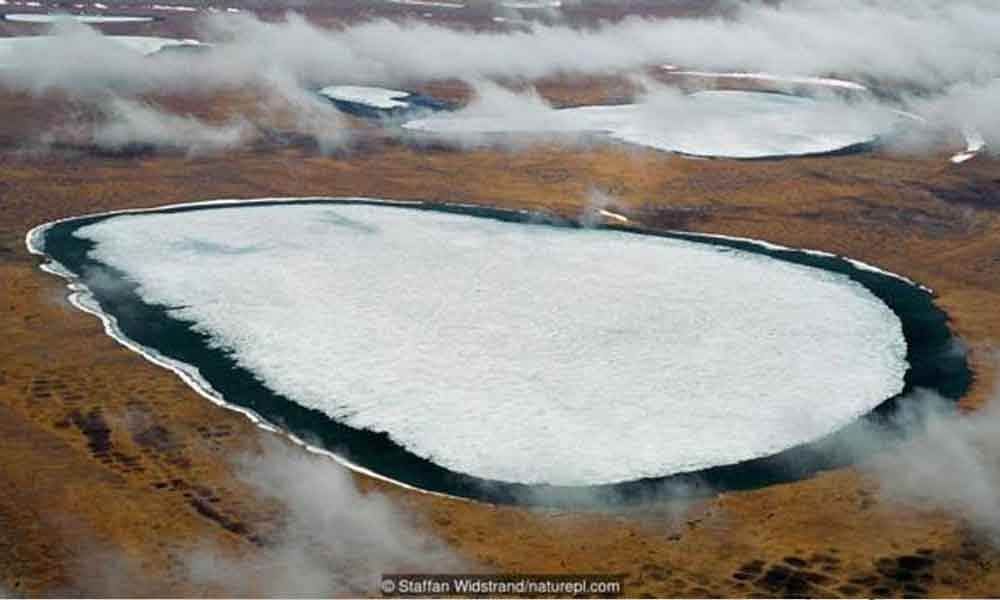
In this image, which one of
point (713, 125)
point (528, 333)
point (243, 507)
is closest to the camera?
point (243, 507)

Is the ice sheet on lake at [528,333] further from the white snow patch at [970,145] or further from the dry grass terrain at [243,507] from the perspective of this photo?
the white snow patch at [970,145]

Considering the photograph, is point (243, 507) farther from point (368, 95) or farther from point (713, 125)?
point (368, 95)

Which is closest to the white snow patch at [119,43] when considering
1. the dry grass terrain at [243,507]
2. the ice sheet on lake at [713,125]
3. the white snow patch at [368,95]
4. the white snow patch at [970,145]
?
the white snow patch at [368,95]

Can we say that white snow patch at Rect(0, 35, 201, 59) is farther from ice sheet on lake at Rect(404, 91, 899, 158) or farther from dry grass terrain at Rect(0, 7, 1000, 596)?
dry grass terrain at Rect(0, 7, 1000, 596)

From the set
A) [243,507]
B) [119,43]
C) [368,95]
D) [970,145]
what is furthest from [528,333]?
[119,43]

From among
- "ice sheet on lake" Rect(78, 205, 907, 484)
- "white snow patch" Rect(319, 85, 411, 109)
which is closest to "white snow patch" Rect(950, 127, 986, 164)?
"ice sheet on lake" Rect(78, 205, 907, 484)

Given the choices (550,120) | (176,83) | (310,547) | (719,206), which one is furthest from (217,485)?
(176,83)
